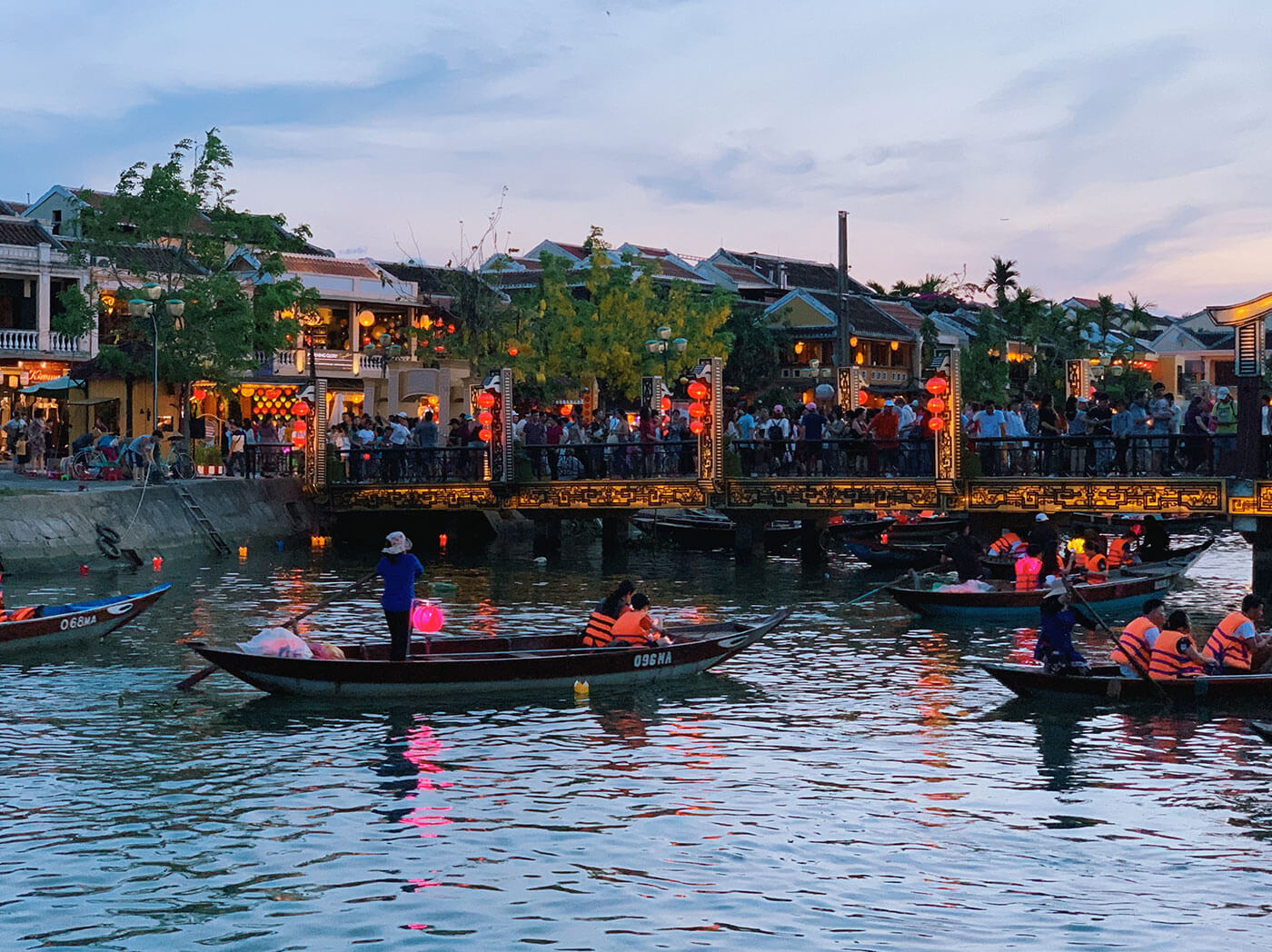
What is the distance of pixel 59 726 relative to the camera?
18.9 m

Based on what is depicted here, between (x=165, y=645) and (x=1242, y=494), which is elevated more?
(x=1242, y=494)

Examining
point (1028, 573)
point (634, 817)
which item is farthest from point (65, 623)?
point (1028, 573)

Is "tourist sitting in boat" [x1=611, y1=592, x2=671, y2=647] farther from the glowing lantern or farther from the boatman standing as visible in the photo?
the boatman standing

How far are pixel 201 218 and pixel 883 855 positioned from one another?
58.6 m

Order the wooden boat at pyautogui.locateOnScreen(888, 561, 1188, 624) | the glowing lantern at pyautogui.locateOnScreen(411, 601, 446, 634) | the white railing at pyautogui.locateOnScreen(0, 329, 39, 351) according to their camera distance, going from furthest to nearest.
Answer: the white railing at pyautogui.locateOnScreen(0, 329, 39, 351) < the wooden boat at pyautogui.locateOnScreen(888, 561, 1188, 624) < the glowing lantern at pyautogui.locateOnScreen(411, 601, 446, 634)

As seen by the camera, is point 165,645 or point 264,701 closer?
point 264,701

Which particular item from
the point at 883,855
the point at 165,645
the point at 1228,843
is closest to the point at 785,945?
the point at 883,855

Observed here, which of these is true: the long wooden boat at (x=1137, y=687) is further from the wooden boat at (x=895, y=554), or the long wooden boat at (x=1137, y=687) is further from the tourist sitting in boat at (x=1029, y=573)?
the wooden boat at (x=895, y=554)

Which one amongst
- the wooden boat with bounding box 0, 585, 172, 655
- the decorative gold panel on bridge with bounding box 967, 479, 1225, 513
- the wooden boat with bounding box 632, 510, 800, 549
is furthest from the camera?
the wooden boat with bounding box 632, 510, 800, 549

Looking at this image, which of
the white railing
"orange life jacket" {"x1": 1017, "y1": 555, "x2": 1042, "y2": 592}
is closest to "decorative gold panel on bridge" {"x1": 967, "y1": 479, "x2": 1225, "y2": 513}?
"orange life jacket" {"x1": 1017, "y1": 555, "x2": 1042, "y2": 592}

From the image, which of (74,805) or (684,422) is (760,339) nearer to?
(684,422)

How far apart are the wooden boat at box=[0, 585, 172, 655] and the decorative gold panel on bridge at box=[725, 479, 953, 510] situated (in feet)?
48.3

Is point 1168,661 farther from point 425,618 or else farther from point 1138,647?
point 425,618

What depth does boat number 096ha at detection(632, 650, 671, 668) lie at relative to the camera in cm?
2097
